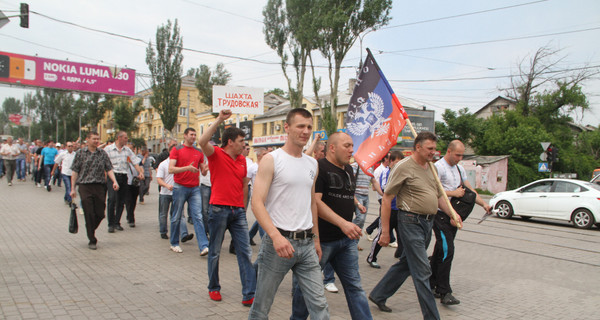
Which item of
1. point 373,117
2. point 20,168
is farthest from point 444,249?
point 20,168

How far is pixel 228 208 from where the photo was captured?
4961 millimetres

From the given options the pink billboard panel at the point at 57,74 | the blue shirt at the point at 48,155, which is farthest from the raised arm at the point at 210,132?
the pink billboard panel at the point at 57,74

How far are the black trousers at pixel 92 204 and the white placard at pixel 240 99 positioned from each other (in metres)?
6.78

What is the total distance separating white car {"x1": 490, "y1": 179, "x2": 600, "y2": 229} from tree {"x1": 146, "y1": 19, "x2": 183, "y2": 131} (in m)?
36.6

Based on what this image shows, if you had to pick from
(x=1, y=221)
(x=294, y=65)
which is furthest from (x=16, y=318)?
(x=294, y=65)

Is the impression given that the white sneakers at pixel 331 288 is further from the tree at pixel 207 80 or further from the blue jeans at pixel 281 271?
the tree at pixel 207 80

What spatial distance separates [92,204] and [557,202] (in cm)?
1302

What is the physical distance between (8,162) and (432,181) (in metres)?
20.0

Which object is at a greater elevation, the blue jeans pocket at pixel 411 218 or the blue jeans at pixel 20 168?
the blue jeans pocket at pixel 411 218

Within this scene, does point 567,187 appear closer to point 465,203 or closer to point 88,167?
point 465,203

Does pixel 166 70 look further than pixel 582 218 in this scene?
Yes

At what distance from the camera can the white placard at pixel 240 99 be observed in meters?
14.0

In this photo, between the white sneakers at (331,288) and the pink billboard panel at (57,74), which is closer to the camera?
the white sneakers at (331,288)

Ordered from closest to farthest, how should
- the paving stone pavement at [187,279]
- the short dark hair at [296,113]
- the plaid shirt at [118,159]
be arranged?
the short dark hair at [296,113] → the paving stone pavement at [187,279] → the plaid shirt at [118,159]
